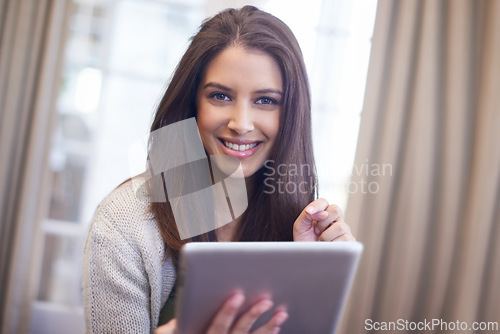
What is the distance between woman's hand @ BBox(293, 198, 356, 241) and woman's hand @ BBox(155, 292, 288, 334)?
1.03 feet

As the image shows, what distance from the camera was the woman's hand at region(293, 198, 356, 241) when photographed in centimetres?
101

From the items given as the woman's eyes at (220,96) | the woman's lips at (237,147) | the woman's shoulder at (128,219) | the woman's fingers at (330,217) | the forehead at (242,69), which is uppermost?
the forehead at (242,69)

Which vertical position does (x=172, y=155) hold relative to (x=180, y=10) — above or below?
below

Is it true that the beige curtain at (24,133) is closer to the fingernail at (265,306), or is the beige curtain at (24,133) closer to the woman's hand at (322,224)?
the woman's hand at (322,224)

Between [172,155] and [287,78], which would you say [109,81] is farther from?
[287,78]

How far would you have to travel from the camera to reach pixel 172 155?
3.75 ft

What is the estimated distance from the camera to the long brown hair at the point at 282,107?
109cm

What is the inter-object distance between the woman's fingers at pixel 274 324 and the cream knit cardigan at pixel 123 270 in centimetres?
36

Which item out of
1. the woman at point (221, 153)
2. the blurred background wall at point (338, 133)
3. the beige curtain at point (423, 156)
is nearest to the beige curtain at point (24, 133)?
the blurred background wall at point (338, 133)

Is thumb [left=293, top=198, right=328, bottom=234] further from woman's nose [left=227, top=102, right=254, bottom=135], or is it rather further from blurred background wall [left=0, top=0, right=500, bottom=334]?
blurred background wall [left=0, top=0, right=500, bottom=334]

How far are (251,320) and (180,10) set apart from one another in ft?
5.80

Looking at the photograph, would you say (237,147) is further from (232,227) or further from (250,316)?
(250,316)

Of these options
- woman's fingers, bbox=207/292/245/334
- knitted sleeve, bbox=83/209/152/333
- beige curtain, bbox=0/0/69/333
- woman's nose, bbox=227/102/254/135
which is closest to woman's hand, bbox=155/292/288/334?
woman's fingers, bbox=207/292/245/334

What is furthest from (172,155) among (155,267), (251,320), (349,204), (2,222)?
(2,222)
